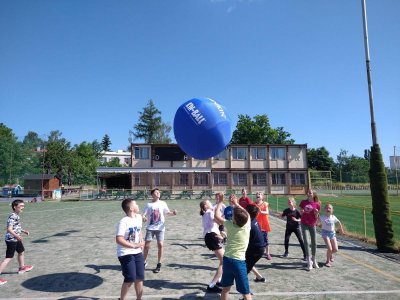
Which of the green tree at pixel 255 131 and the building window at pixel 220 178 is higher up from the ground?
the green tree at pixel 255 131

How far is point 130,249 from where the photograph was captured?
15.4ft

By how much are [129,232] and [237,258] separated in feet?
5.98

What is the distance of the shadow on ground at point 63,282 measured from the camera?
19.4 ft

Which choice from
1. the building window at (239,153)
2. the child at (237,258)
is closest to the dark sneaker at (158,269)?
the child at (237,258)

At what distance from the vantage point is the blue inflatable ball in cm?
695

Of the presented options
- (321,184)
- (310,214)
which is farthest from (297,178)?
(310,214)

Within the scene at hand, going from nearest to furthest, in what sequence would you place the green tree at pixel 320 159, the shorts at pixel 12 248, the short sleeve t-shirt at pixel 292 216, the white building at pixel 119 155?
the shorts at pixel 12 248
the short sleeve t-shirt at pixel 292 216
the green tree at pixel 320 159
the white building at pixel 119 155

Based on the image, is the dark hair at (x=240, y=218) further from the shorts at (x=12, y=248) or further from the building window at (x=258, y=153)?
the building window at (x=258, y=153)

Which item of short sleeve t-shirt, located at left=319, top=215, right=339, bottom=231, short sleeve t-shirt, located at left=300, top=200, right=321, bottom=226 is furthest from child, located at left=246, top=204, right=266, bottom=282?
short sleeve t-shirt, located at left=319, top=215, right=339, bottom=231

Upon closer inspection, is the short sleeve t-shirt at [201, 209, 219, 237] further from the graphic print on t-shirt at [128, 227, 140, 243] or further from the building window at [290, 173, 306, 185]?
the building window at [290, 173, 306, 185]

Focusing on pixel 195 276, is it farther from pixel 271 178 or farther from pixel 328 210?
pixel 271 178

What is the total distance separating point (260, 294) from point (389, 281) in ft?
10.2

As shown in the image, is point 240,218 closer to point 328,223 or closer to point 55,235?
point 328,223

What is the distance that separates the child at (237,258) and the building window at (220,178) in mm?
35036
